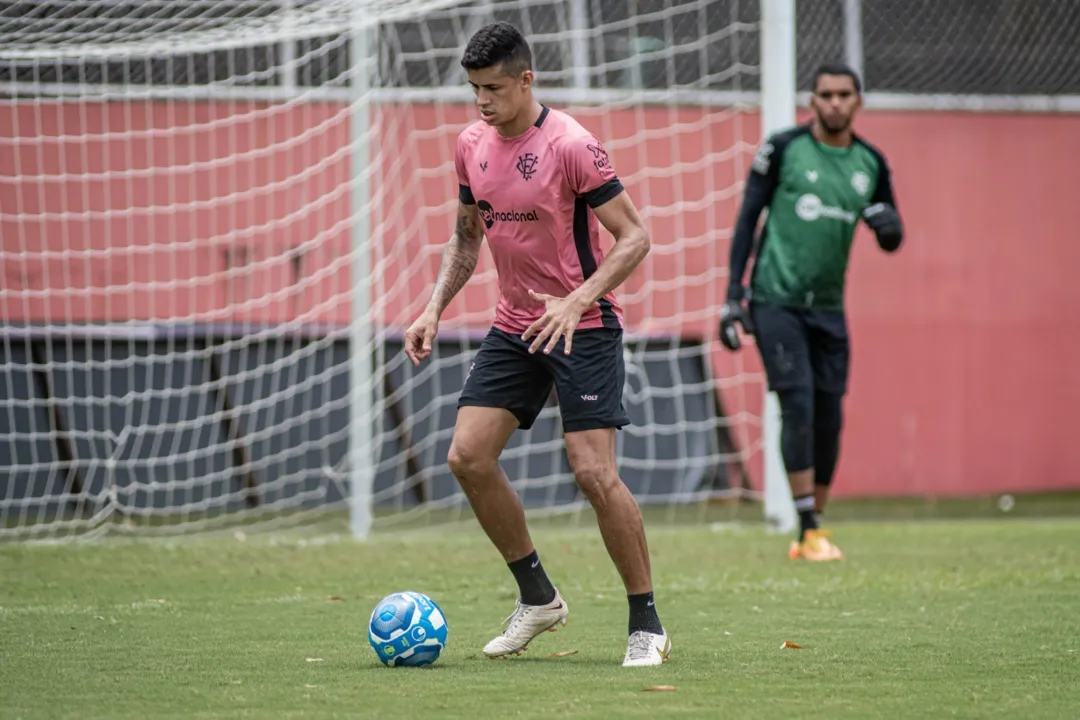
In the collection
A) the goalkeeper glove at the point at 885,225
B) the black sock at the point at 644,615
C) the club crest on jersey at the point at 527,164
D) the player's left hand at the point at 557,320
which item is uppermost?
the club crest on jersey at the point at 527,164

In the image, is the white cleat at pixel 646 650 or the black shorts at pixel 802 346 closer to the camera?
the white cleat at pixel 646 650

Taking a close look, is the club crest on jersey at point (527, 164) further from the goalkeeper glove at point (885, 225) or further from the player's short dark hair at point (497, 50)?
the goalkeeper glove at point (885, 225)

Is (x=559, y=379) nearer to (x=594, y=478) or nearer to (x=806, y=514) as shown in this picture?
(x=594, y=478)

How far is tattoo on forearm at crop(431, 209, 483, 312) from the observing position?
509 centimetres

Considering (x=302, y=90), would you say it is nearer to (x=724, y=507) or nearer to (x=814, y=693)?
(x=724, y=507)

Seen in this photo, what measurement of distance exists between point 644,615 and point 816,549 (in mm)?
3229

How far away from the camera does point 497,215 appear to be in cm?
480

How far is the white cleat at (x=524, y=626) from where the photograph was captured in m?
4.76

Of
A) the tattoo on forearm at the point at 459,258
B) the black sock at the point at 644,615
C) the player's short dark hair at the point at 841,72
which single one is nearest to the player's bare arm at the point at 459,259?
the tattoo on forearm at the point at 459,258

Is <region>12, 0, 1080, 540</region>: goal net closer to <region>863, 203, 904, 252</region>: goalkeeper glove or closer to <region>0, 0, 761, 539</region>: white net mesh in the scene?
<region>0, 0, 761, 539</region>: white net mesh

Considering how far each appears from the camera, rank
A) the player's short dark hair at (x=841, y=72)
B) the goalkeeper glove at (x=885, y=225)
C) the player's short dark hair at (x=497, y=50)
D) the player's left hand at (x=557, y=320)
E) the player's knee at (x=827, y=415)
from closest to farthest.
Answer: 1. the player's left hand at (x=557, y=320)
2. the player's short dark hair at (x=497, y=50)
3. the goalkeeper glove at (x=885, y=225)
4. the player's short dark hair at (x=841, y=72)
5. the player's knee at (x=827, y=415)

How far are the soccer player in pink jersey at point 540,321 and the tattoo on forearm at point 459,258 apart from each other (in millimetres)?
78

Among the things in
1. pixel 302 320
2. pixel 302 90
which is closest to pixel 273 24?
pixel 302 90

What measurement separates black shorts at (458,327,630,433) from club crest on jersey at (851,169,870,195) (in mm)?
3358
